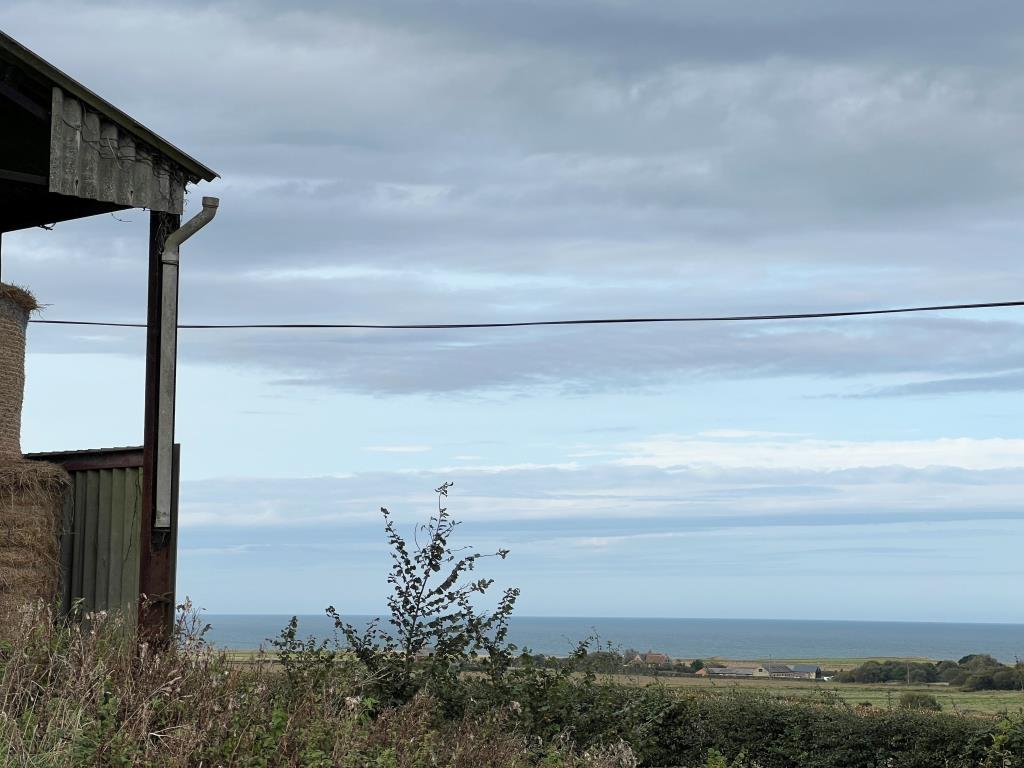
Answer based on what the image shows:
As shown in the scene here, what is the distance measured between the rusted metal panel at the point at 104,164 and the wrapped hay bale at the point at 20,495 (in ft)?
5.89

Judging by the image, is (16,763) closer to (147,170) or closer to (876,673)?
(147,170)

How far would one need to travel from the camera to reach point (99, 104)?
9.68 metres

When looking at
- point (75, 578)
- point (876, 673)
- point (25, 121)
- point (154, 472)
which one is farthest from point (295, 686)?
point (876, 673)

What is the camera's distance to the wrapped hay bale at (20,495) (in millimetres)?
10320

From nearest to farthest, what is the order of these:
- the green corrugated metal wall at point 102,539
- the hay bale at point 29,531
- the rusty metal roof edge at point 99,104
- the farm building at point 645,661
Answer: the rusty metal roof edge at point 99,104
the hay bale at point 29,531
the green corrugated metal wall at point 102,539
the farm building at point 645,661

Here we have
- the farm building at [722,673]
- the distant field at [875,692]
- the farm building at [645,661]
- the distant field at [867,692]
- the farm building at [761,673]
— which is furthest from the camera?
the farm building at [761,673]

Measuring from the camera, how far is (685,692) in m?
19.2

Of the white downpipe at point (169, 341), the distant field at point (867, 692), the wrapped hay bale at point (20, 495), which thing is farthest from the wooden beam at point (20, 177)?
the distant field at point (867, 692)

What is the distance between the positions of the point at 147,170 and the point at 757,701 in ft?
42.3

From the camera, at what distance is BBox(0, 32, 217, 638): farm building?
9.59 m

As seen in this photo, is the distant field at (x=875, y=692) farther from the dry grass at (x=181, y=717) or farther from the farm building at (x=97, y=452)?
the dry grass at (x=181, y=717)

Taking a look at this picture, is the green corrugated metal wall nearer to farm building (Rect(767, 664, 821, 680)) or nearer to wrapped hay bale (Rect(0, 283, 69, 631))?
wrapped hay bale (Rect(0, 283, 69, 631))

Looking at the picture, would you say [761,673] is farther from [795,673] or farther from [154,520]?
[154,520]

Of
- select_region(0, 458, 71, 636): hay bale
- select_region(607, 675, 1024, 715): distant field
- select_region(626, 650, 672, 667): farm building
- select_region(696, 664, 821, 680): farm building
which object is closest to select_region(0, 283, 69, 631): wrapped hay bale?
select_region(0, 458, 71, 636): hay bale
